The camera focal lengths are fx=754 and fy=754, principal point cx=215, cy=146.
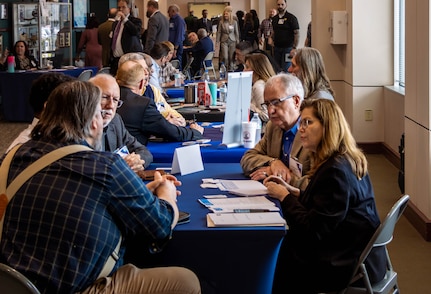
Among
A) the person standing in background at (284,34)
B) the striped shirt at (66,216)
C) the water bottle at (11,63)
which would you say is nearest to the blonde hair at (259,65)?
the striped shirt at (66,216)

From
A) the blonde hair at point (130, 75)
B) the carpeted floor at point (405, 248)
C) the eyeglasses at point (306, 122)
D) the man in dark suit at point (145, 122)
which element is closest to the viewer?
the eyeglasses at point (306, 122)

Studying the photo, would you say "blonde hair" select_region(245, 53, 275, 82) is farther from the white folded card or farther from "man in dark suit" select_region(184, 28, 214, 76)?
"man in dark suit" select_region(184, 28, 214, 76)

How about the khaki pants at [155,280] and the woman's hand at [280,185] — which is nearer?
the khaki pants at [155,280]

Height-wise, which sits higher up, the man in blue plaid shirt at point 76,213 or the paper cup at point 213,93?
the paper cup at point 213,93

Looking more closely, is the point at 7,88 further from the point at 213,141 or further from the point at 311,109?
the point at 311,109

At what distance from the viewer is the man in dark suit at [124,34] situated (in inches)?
445

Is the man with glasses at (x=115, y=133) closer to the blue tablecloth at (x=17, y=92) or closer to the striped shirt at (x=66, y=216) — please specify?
the striped shirt at (x=66, y=216)

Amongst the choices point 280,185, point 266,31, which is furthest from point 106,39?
point 280,185

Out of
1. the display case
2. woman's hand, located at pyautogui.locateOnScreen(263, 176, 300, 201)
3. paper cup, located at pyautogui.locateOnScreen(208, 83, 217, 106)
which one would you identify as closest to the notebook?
woman's hand, located at pyautogui.locateOnScreen(263, 176, 300, 201)

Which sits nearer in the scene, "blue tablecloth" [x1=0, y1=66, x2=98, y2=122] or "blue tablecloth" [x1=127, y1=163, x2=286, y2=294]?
"blue tablecloth" [x1=127, y1=163, x2=286, y2=294]

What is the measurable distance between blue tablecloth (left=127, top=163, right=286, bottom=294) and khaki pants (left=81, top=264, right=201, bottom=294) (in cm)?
10

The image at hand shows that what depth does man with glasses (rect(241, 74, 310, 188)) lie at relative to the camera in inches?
149

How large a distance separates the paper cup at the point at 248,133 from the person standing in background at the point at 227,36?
13220 mm

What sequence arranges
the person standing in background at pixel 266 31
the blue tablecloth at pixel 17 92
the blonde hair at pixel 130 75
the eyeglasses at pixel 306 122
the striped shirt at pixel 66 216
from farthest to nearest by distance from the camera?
the person standing in background at pixel 266 31 → the blue tablecloth at pixel 17 92 → the blonde hair at pixel 130 75 → the eyeglasses at pixel 306 122 → the striped shirt at pixel 66 216
